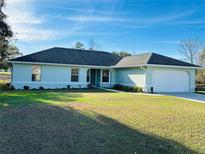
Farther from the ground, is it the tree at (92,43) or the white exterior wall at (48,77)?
the tree at (92,43)

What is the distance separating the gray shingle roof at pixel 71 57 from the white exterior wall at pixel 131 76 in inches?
79.9

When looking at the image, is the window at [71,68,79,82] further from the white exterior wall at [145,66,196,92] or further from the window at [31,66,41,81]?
the white exterior wall at [145,66,196,92]

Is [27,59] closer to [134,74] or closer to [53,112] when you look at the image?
[134,74]

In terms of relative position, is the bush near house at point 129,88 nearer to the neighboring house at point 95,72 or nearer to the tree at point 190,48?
the neighboring house at point 95,72

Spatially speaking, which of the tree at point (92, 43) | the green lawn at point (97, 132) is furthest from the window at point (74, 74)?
the tree at point (92, 43)

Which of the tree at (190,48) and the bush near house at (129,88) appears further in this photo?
the tree at (190,48)

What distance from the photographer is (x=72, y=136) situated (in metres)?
6.88

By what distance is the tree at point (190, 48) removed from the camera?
5077 cm

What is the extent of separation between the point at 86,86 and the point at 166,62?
369 inches

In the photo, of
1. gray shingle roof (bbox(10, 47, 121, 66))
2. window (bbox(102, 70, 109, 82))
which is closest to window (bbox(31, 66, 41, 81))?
gray shingle roof (bbox(10, 47, 121, 66))

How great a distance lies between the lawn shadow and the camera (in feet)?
19.5

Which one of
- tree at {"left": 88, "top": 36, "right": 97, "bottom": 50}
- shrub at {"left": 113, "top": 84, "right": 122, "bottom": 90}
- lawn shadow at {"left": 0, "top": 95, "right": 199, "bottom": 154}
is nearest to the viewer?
lawn shadow at {"left": 0, "top": 95, "right": 199, "bottom": 154}

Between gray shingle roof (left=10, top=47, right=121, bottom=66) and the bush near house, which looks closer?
the bush near house

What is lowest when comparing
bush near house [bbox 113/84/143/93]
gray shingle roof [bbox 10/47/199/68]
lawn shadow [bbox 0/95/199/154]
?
lawn shadow [bbox 0/95/199/154]
